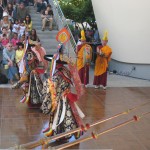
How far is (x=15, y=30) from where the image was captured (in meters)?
13.3

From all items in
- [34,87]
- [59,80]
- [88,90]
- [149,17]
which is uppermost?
[149,17]

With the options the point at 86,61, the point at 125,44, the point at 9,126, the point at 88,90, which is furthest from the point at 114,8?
the point at 9,126

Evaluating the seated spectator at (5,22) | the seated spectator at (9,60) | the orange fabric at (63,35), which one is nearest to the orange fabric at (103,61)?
the seated spectator at (9,60)

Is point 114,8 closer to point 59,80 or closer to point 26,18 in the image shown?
point 26,18

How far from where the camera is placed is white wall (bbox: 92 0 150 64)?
1308 cm

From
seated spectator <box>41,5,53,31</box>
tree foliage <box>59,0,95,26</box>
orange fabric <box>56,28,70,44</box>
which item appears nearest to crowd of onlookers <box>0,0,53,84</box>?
seated spectator <box>41,5,53,31</box>

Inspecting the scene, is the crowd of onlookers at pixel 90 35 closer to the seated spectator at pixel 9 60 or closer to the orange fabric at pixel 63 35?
the seated spectator at pixel 9 60

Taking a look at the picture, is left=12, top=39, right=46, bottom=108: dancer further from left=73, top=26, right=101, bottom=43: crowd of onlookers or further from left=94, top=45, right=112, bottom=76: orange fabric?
left=73, top=26, right=101, bottom=43: crowd of onlookers

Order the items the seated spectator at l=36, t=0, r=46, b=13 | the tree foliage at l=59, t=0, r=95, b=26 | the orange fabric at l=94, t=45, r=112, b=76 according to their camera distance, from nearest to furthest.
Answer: the orange fabric at l=94, t=45, r=112, b=76 < the seated spectator at l=36, t=0, r=46, b=13 < the tree foliage at l=59, t=0, r=95, b=26

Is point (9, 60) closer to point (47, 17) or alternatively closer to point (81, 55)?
point (81, 55)

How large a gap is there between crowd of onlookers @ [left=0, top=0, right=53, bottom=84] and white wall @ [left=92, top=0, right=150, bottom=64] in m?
2.83

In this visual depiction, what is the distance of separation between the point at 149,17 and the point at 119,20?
1.42 metres

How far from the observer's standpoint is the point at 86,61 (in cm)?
1170

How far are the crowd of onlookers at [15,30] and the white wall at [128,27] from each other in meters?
2.83
